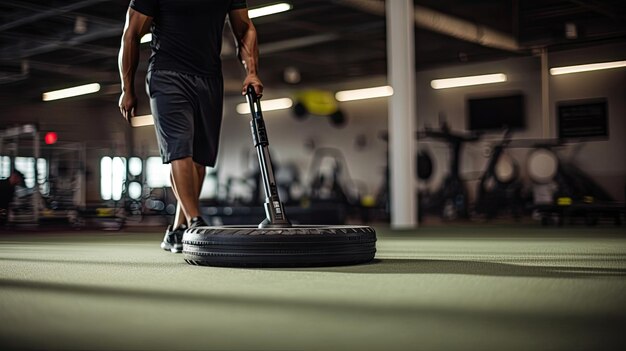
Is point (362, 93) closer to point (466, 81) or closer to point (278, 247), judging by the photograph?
point (466, 81)

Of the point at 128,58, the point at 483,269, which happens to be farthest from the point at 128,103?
the point at 483,269

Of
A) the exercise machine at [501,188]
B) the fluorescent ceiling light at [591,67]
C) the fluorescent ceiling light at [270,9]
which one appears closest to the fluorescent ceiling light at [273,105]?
the fluorescent ceiling light at [270,9]

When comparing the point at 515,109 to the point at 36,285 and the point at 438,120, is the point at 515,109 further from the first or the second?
the point at 36,285

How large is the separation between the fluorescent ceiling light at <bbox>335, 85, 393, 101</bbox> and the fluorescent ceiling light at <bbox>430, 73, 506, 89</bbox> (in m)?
2.16

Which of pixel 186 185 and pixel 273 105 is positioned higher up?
pixel 273 105

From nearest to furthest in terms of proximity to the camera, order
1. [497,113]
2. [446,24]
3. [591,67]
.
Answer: [591,67], [446,24], [497,113]

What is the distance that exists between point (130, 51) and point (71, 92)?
13.9ft

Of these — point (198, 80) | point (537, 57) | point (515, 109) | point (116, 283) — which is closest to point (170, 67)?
point (198, 80)

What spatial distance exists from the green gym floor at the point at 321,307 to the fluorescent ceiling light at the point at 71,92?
4.37 m

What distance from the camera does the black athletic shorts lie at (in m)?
2.62

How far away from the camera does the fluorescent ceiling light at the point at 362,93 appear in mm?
12927

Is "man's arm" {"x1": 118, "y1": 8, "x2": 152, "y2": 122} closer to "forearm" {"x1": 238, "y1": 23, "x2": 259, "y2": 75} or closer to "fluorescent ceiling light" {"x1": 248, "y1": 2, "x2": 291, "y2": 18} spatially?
"forearm" {"x1": 238, "y1": 23, "x2": 259, "y2": 75}

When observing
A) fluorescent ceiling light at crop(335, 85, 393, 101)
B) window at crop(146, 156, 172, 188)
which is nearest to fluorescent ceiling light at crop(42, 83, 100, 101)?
window at crop(146, 156, 172, 188)

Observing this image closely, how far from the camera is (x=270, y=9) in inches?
312
